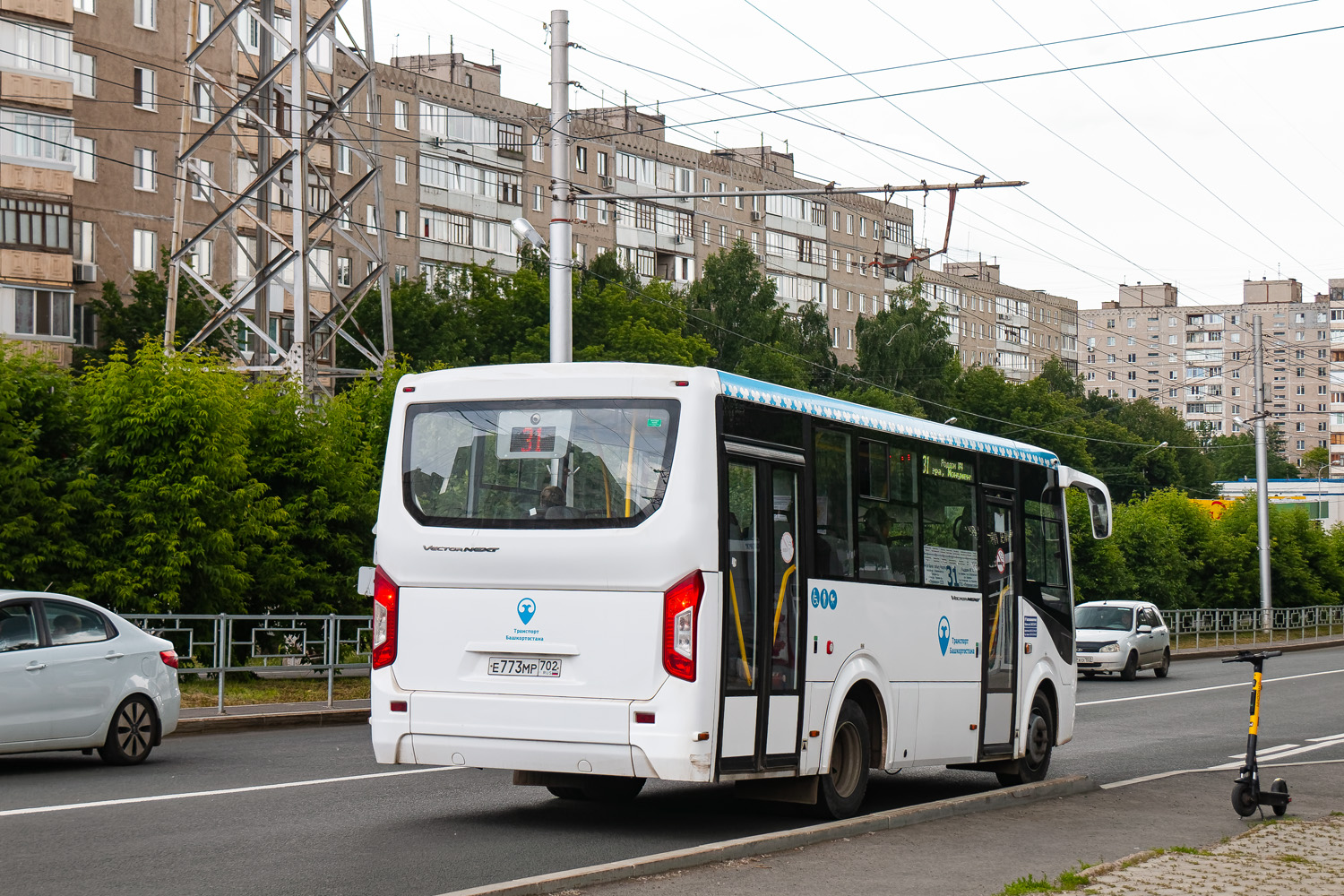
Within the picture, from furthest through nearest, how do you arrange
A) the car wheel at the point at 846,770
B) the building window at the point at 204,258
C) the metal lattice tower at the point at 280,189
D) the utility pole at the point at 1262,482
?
the building window at the point at 204,258, the utility pole at the point at 1262,482, the metal lattice tower at the point at 280,189, the car wheel at the point at 846,770

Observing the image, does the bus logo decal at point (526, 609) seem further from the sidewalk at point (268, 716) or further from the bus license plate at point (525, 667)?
the sidewalk at point (268, 716)

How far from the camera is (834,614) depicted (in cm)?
1166

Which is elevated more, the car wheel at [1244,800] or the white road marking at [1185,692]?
the car wheel at [1244,800]

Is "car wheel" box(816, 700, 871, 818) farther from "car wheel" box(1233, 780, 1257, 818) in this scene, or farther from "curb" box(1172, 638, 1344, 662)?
"curb" box(1172, 638, 1344, 662)

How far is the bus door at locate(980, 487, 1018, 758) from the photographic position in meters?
14.1

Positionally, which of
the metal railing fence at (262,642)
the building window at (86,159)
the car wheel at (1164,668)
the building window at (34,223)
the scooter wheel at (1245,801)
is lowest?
the car wheel at (1164,668)

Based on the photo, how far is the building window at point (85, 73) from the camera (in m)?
53.7

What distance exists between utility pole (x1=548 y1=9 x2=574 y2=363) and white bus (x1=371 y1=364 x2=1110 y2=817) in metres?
9.59

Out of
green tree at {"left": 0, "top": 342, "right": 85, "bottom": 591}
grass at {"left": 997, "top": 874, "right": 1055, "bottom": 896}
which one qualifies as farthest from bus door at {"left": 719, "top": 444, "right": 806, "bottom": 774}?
green tree at {"left": 0, "top": 342, "right": 85, "bottom": 591}

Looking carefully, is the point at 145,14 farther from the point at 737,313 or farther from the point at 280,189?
the point at 737,313

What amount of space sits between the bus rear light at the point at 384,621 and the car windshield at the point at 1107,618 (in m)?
27.9

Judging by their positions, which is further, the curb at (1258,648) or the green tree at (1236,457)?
the green tree at (1236,457)

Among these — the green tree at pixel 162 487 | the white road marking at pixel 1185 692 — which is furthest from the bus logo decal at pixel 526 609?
the white road marking at pixel 1185 692

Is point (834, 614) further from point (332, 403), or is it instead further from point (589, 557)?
point (332, 403)
